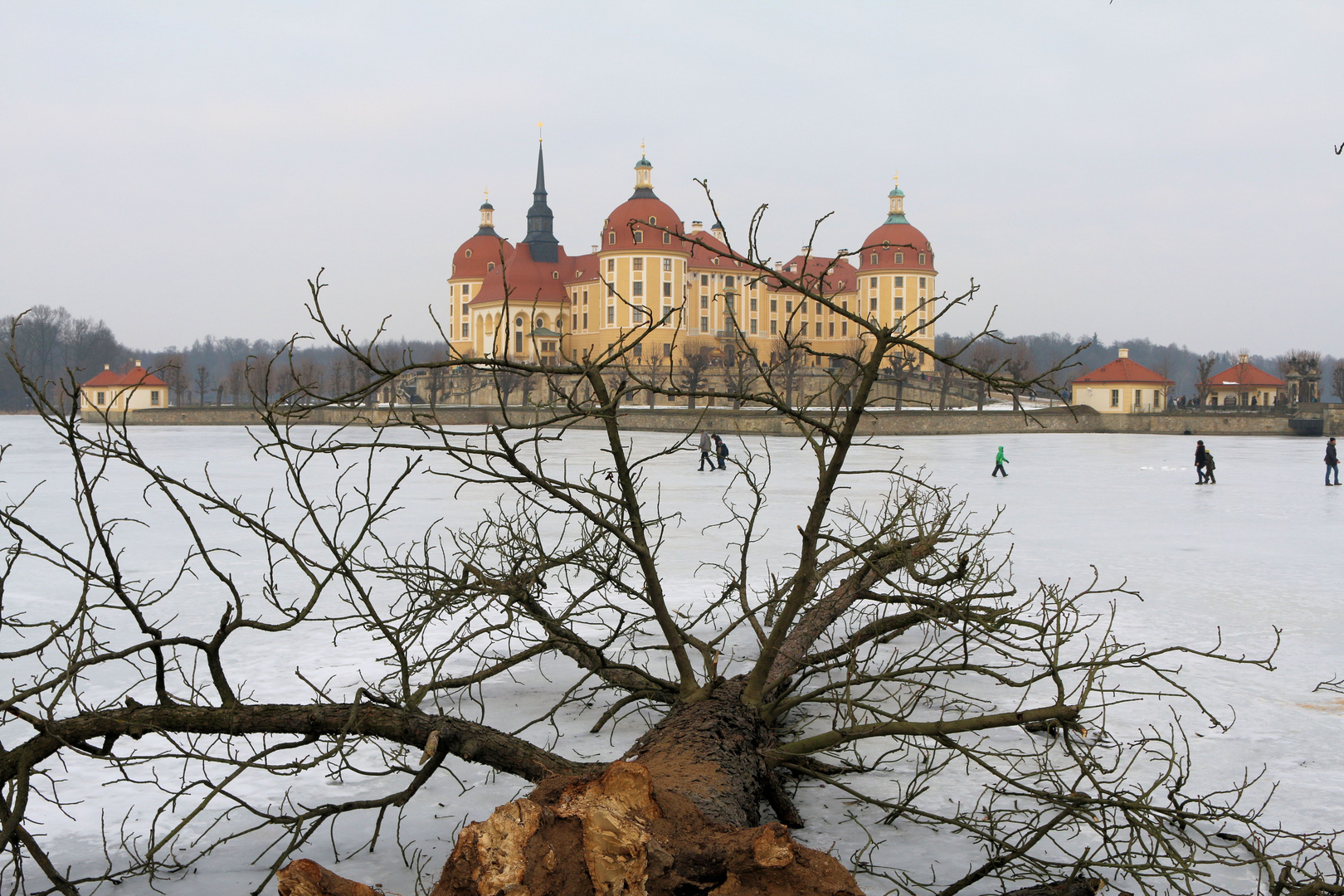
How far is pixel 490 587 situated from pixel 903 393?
221ft

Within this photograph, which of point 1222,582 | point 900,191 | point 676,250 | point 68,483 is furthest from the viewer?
point 900,191

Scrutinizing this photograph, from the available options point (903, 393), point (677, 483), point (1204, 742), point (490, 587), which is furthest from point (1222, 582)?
point (903, 393)

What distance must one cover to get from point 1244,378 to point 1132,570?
73901 millimetres

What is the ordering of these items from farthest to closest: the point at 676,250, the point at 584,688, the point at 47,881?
the point at 676,250
the point at 584,688
the point at 47,881

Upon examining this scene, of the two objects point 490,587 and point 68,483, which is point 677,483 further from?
point 490,587

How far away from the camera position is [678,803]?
3.10 meters

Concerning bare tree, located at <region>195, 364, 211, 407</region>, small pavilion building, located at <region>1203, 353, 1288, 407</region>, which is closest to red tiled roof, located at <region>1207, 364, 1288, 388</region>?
small pavilion building, located at <region>1203, 353, 1288, 407</region>

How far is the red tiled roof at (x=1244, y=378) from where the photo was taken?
7456 centimetres

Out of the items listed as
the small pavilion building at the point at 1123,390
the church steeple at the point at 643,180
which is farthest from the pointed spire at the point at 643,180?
the small pavilion building at the point at 1123,390

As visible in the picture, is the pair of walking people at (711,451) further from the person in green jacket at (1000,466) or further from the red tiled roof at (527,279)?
the red tiled roof at (527,279)

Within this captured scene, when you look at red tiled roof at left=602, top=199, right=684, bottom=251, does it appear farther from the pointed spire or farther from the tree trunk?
the tree trunk

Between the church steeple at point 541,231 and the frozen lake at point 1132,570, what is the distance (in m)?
58.5

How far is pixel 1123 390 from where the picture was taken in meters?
67.0

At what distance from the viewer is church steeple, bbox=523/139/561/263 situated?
85375 millimetres
